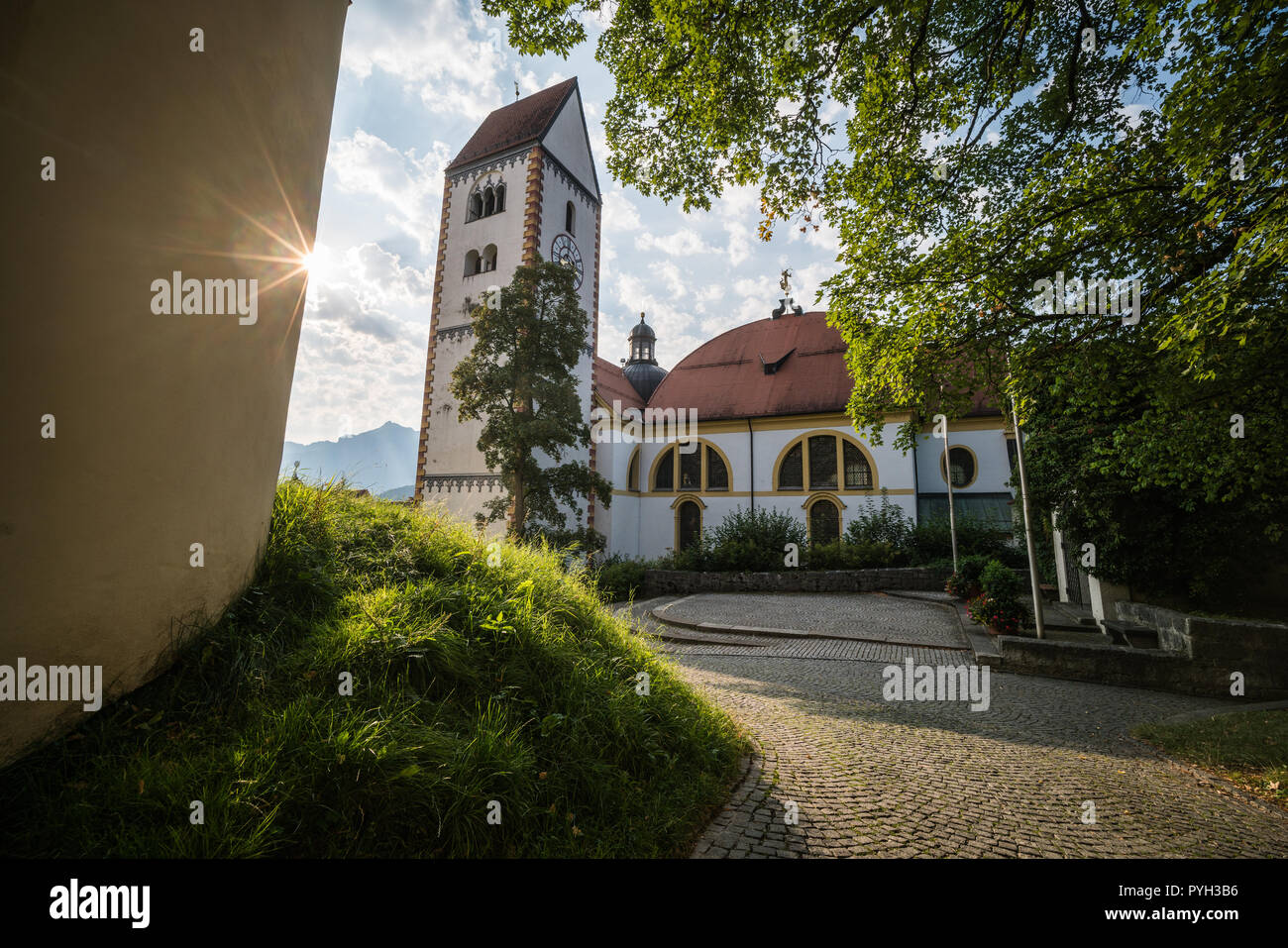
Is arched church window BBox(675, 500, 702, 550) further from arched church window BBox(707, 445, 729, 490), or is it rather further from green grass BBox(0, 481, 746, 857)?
green grass BBox(0, 481, 746, 857)

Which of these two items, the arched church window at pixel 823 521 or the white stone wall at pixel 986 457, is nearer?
the white stone wall at pixel 986 457

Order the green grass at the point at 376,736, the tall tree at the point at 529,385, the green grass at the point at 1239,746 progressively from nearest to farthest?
1. the green grass at the point at 376,736
2. the green grass at the point at 1239,746
3. the tall tree at the point at 529,385

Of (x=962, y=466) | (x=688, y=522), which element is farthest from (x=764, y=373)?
(x=962, y=466)

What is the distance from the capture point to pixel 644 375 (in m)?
37.8

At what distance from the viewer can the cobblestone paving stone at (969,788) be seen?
3.14 meters

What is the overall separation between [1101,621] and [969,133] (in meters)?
8.78

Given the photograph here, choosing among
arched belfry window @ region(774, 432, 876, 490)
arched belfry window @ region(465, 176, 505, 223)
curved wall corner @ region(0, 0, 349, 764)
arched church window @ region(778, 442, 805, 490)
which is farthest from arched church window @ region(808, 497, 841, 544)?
curved wall corner @ region(0, 0, 349, 764)

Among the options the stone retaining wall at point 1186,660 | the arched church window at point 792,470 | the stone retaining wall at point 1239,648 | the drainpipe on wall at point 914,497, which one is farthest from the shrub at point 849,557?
the stone retaining wall at point 1239,648

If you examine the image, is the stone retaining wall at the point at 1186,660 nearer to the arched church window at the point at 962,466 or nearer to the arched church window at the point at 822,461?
the arched church window at the point at 962,466

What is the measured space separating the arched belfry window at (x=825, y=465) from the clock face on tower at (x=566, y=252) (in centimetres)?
1256

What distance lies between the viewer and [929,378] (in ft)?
21.5

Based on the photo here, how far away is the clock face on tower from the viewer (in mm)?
23188
